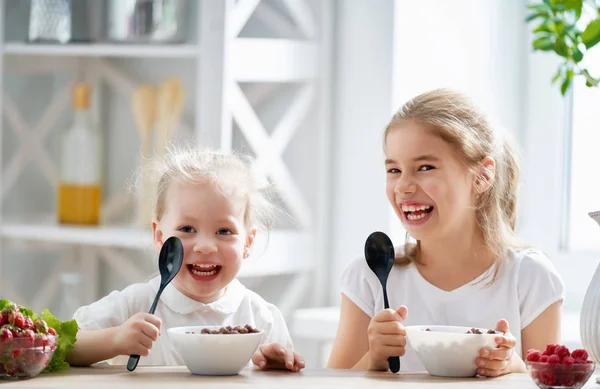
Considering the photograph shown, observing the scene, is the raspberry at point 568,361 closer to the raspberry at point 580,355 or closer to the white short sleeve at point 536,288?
the raspberry at point 580,355

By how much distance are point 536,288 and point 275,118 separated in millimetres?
927

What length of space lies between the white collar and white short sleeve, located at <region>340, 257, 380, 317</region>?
216 millimetres

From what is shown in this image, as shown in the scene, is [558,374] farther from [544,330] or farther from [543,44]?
[543,44]

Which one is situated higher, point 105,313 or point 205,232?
point 205,232

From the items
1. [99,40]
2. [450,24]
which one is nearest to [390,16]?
[450,24]

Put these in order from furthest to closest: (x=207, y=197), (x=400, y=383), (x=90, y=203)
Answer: (x=90, y=203) → (x=207, y=197) → (x=400, y=383)

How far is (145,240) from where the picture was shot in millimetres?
2234

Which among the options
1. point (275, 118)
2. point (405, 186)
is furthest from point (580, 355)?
point (275, 118)

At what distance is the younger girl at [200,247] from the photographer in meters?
1.50

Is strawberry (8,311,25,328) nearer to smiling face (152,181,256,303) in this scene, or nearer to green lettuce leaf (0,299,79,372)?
green lettuce leaf (0,299,79,372)

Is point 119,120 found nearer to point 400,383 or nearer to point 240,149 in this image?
point 240,149

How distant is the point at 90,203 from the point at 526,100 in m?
1.12

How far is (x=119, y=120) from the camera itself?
8.62 feet

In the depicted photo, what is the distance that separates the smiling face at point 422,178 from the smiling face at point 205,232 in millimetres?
249
